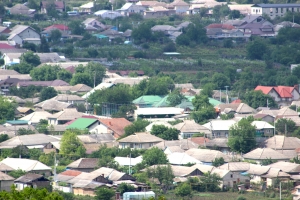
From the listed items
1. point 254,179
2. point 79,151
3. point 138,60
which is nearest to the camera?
point 254,179

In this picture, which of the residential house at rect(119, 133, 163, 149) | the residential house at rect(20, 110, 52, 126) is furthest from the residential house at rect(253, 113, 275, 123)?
the residential house at rect(20, 110, 52, 126)

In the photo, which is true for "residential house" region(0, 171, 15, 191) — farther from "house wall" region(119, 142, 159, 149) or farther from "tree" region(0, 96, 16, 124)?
"tree" region(0, 96, 16, 124)

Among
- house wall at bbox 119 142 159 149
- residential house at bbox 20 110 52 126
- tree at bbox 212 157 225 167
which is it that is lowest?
residential house at bbox 20 110 52 126

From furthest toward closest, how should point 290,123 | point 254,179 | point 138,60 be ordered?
1. point 138,60
2. point 290,123
3. point 254,179

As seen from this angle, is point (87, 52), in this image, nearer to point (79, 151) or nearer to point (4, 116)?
point (4, 116)

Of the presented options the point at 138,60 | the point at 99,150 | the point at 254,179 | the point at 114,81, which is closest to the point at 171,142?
the point at 99,150

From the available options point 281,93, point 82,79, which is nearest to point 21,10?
point 82,79
